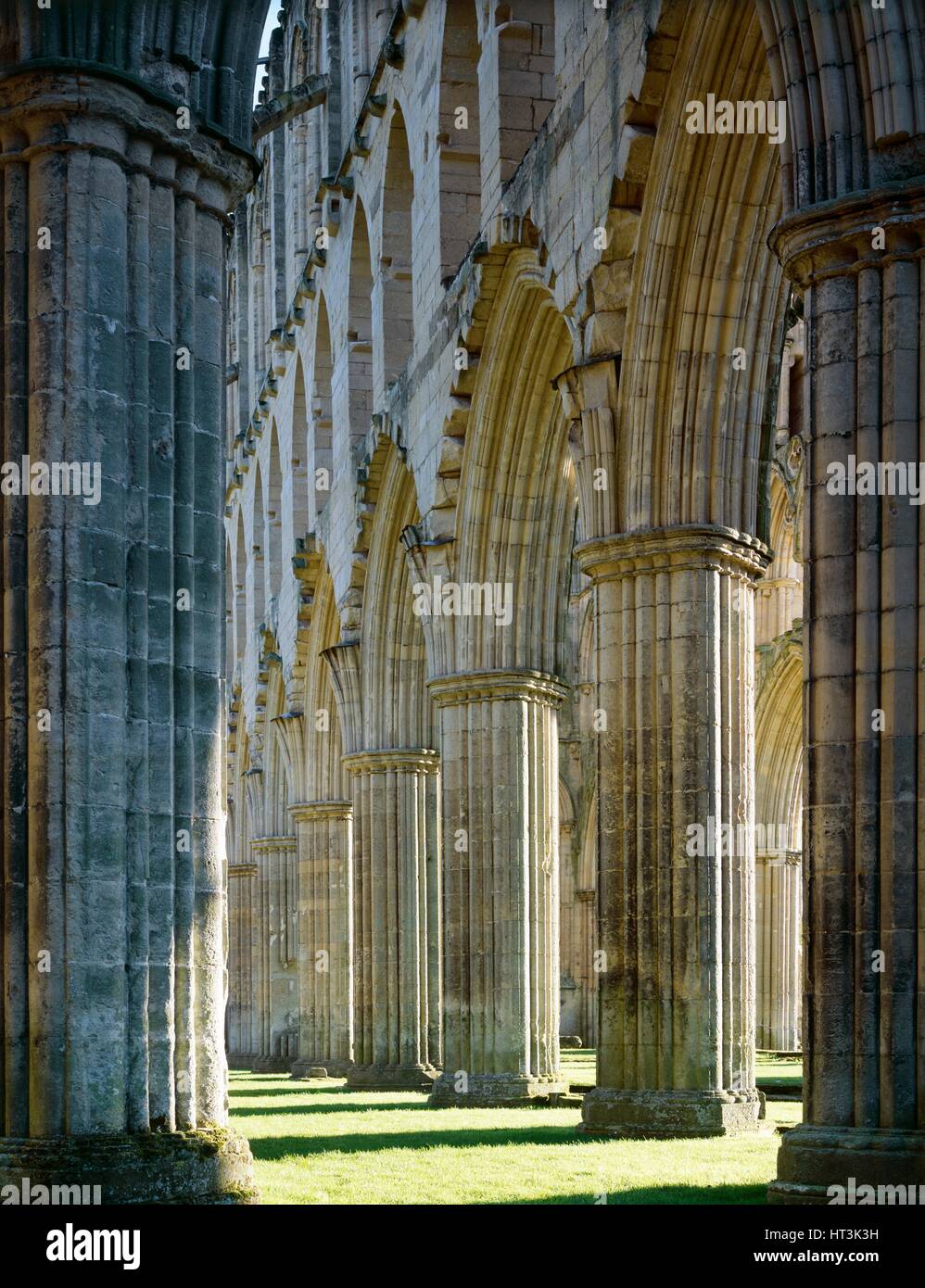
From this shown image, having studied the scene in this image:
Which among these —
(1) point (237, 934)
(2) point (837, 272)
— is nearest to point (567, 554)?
(2) point (837, 272)

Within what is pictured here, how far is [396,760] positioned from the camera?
23.1m

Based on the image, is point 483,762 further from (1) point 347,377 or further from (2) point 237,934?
(2) point 237,934

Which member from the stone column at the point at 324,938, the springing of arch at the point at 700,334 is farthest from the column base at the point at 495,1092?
the stone column at the point at 324,938

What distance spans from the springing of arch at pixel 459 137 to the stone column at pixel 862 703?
10.5 meters

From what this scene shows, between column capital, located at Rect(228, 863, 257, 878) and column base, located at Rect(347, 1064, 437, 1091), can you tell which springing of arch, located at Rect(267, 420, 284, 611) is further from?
column base, located at Rect(347, 1064, 437, 1091)

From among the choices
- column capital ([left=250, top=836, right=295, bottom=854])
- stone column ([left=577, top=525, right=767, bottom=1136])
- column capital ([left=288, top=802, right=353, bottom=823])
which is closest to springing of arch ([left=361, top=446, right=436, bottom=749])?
column capital ([left=288, top=802, right=353, bottom=823])

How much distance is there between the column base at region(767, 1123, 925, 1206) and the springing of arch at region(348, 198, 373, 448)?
17.8 meters

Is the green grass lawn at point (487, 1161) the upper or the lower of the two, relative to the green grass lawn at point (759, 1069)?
upper

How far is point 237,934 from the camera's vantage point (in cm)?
3850

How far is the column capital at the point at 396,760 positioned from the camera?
23.1 metres

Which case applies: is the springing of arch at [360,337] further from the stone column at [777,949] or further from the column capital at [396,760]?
the stone column at [777,949]

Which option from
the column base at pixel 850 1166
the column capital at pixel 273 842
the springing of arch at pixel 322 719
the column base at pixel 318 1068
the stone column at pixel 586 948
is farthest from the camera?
the stone column at pixel 586 948

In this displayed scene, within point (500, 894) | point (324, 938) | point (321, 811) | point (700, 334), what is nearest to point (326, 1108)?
point (500, 894)

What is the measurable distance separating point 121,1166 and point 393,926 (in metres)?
14.8
